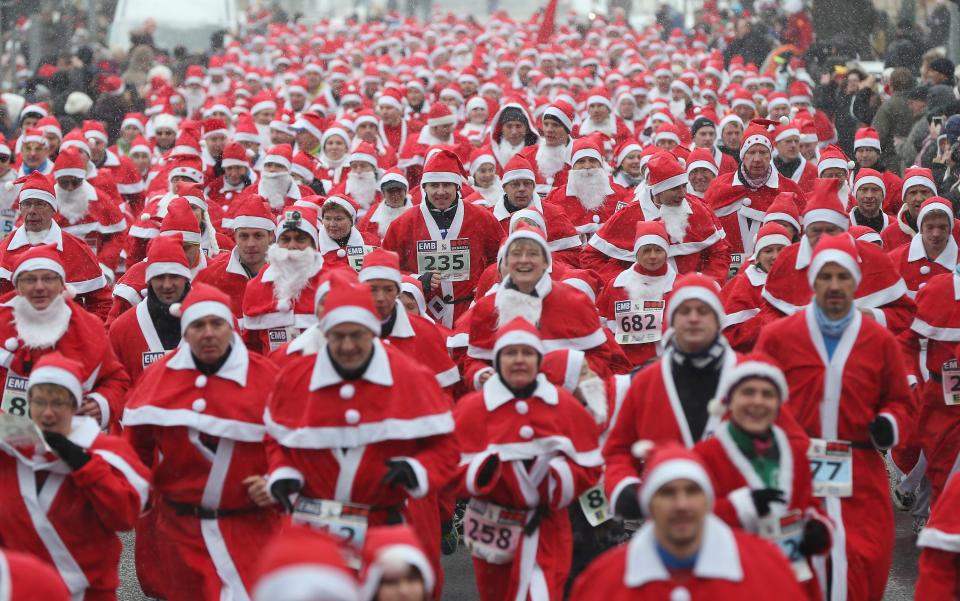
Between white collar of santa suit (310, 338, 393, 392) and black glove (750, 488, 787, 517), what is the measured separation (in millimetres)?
1667

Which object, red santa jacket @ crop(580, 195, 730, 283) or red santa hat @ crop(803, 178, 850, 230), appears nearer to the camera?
red santa hat @ crop(803, 178, 850, 230)

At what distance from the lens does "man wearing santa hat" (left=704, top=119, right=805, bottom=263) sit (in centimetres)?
1340

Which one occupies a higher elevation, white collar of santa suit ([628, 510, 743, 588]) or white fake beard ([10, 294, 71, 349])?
white fake beard ([10, 294, 71, 349])

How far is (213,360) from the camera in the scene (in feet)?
24.7

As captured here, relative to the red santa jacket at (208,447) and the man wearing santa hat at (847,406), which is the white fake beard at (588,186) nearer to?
the man wearing santa hat at (847,406)

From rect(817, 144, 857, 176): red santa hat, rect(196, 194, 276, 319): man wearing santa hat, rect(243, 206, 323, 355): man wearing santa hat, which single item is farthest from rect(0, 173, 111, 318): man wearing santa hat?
rect(817, 144, 857, 176): red santa hat

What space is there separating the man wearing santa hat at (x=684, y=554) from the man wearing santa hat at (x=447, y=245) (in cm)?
652

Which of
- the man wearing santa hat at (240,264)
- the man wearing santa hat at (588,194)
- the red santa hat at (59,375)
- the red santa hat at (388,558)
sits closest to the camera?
the red santa hat at (388,558)

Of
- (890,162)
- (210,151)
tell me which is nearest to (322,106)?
(210,151)

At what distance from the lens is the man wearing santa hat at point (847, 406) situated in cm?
744

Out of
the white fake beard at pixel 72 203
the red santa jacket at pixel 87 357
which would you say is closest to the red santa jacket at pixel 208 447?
the red santa jacket at pixel 87 357

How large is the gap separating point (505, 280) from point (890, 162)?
10.5 meters

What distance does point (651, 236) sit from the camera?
10727mm

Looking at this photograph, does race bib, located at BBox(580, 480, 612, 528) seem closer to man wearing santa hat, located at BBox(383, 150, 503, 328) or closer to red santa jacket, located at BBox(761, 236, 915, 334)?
red santa jacket, located at BBox(761, 236, 915, 334)
